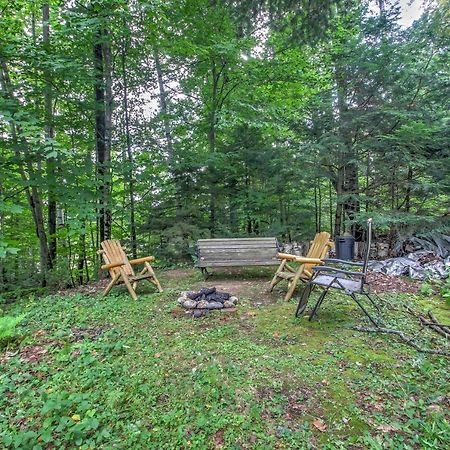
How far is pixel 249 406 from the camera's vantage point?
6.74ft

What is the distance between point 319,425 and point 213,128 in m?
6.29

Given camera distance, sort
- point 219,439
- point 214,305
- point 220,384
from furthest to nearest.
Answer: point 214,305, point 220,384, point 219,439

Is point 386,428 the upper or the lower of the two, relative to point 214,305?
lower

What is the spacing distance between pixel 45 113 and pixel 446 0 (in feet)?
26.6

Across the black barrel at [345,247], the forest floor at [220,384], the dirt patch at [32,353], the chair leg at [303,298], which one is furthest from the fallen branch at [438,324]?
the dirt patch at [32,353]

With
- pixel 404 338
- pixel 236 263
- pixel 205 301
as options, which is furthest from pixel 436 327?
pixel 236 263

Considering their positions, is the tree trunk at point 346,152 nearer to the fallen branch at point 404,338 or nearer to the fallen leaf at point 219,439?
the fallen branch at point 404,338

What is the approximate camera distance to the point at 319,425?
189cm

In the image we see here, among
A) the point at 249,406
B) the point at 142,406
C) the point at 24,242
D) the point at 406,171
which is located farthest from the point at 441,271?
the point at 24,242

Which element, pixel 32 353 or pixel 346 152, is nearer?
pixel 32 353

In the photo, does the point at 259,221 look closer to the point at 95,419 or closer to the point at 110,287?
the point at 110,287

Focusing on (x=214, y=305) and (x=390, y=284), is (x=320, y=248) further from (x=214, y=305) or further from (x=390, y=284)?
(x=214, y=305)

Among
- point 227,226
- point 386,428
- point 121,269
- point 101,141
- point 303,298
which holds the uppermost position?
point 101,141

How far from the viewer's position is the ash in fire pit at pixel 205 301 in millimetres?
3816
